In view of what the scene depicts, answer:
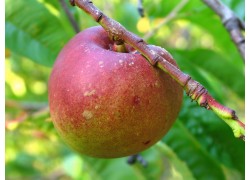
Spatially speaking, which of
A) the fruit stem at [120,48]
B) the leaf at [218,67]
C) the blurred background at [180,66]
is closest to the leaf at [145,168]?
the blurred background at [180,66]

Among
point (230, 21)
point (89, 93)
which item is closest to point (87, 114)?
point (89, 93)

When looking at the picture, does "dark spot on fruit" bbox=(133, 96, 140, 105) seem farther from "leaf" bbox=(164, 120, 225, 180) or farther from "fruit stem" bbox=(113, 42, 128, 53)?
"leaf" bbox=(164, 120, 225, 180)

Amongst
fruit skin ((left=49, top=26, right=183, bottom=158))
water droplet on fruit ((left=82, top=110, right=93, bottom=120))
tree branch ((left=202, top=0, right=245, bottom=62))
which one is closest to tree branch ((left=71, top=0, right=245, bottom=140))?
fruit skin ((left=49, top=26, right=183, bottom=158))

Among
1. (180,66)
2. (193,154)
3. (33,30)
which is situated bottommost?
(193,154)

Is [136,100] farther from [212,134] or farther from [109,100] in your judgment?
[212,134]

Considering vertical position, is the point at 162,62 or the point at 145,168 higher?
the point at 162,62

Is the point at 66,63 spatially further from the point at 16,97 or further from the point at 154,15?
the point at 16,97

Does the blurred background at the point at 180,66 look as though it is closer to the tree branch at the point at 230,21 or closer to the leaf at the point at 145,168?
the leaf at the point at 145,168

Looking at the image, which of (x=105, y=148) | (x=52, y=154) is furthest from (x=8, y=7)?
(x=52, y=154)
